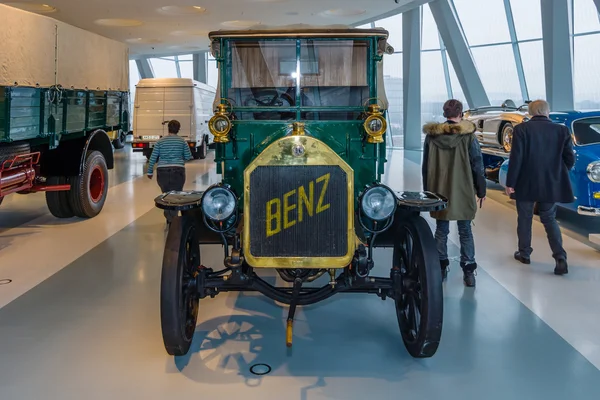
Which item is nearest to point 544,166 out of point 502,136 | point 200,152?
point 502,136

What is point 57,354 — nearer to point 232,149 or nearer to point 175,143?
point 232,149

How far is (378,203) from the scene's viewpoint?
2.97m

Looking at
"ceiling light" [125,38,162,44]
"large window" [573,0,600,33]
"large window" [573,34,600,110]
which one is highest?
"ceiling light" [125,38,162,44]

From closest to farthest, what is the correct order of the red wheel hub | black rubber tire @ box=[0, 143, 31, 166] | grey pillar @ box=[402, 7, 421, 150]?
black rubber tire @ box=[0, 143, 31, 166] < the red wheel hub < grey pillar @ box=[402, 7, 421, 150]

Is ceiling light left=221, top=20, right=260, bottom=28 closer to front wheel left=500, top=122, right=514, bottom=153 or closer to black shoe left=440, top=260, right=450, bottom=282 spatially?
front wheel left=500, top=122, right=514, bottom=153

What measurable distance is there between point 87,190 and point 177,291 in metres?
4.29

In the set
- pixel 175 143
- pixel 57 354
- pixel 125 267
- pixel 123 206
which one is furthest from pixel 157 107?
pixel 57 354

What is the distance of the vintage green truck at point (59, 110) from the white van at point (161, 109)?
16.9 ft

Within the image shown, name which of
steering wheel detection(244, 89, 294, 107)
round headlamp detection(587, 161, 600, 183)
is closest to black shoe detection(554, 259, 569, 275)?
round headlamp detection(587, 161, 600, 183)

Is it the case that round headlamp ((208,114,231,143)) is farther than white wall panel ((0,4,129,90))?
No

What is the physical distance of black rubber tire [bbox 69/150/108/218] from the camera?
6.49 metres

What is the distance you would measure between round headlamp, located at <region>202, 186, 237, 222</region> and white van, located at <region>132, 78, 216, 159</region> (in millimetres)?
10531

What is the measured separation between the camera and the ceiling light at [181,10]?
14.2m

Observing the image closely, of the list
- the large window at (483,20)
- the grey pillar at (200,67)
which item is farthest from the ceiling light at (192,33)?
the large window at (483,20)
